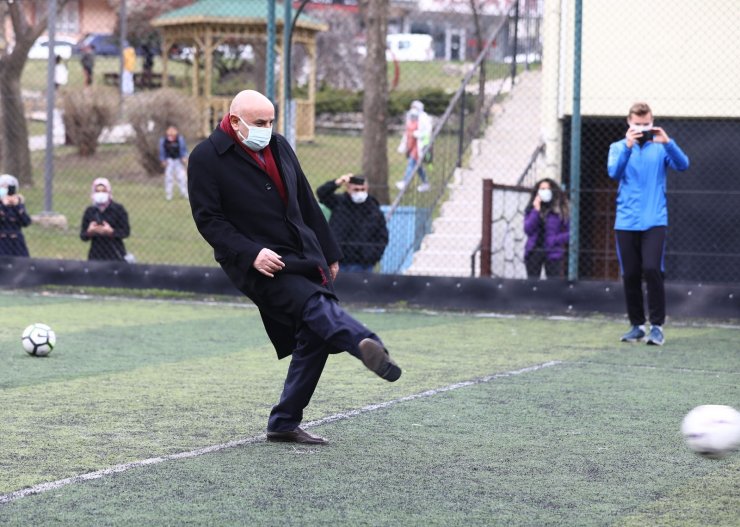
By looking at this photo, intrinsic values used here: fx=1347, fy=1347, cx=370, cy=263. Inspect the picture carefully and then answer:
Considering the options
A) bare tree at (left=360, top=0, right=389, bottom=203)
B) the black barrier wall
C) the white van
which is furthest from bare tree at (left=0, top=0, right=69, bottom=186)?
the white van

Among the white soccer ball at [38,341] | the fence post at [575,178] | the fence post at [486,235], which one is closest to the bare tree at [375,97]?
the fence post at [486,235]

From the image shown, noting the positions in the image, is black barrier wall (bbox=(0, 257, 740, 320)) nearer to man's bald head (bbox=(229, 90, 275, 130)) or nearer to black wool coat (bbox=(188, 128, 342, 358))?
black wool coat (bbox=(188, 128, 342, 358))

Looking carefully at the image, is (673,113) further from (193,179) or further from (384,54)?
(193,179)

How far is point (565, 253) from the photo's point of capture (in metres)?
14.4

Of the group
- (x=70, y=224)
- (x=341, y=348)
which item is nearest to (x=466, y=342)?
(x=341, y=348)

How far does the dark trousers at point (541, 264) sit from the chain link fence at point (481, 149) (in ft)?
0.61

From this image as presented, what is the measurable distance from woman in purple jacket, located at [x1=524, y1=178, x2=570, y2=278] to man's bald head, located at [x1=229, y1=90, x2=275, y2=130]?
8188 mm

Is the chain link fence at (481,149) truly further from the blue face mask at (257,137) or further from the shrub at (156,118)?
the blue face mask at (257,137)

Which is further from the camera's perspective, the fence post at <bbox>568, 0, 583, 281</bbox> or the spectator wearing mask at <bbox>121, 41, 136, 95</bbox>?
the spectator wearing mask at <bbox>121, 41, 136, 95</bbox>

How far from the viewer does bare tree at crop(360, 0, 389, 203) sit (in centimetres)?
2188

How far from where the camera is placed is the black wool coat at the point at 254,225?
259 inches

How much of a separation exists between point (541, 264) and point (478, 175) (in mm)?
5179

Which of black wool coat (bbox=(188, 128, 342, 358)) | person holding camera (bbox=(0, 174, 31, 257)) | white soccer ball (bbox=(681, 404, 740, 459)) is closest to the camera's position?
white soccer ball (bbox=(681, 404, 740, 459))

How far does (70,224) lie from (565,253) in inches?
327
